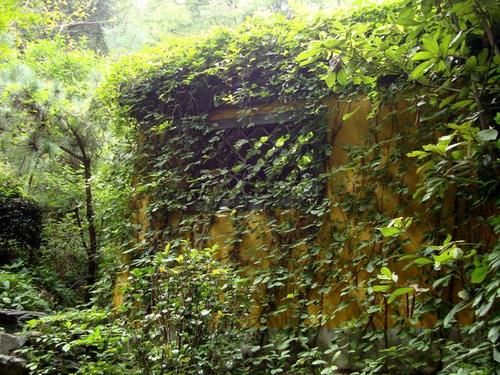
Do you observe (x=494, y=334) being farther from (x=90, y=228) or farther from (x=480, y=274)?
(x=90, y=228)

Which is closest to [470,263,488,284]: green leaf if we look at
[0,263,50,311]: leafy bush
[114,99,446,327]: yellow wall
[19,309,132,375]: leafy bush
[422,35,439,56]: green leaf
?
[422,35,439,56]: green leaf

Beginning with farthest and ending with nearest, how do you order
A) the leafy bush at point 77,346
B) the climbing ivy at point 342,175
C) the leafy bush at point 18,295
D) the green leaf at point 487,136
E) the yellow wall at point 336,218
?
the leafy bush at point 18,295
the yellow wall at point 336,218
the leafy bush at point 77,346
the climbing ivy at point 342,175
the green leaf at point 487,136

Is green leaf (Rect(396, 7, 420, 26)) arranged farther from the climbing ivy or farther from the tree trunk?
the tree trunk

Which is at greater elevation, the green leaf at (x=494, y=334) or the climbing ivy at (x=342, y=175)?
the climbing ivy at (x=342, y=175)

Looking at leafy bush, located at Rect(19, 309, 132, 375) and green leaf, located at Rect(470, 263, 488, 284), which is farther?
leafy bush, located at Rect(19, 309, 132, 375)

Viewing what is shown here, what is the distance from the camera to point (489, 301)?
1683 millimetres

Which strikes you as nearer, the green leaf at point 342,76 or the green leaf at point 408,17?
the green leaf at point 408,17

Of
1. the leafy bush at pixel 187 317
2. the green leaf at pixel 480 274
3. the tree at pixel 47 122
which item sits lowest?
the green leaf at pixel 480 274

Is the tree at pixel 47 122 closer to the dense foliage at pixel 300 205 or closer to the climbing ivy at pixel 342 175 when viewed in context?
the dense foliage at pixel 300 205

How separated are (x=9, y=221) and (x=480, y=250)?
6.51 meters

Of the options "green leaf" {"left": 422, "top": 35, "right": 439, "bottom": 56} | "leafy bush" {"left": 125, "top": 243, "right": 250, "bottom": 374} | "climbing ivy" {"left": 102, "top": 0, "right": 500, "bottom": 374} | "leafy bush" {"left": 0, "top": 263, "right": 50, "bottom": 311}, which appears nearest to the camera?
"green leaf" {"left": 422, "top": 35, "right": 439, "bottom": 56}

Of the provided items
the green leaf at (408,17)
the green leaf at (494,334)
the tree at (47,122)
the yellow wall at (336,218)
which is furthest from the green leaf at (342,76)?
the tree at (47,122)

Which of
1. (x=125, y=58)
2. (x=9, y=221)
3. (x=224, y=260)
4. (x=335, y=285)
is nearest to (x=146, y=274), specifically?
(x=224, y=260)

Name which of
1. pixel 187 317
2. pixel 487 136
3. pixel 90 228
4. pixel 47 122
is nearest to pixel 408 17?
pixel 487 136
